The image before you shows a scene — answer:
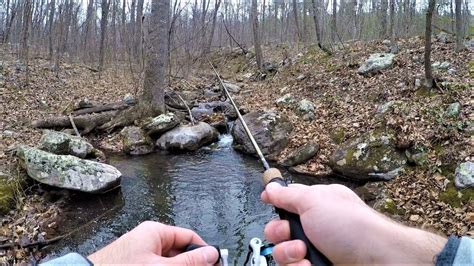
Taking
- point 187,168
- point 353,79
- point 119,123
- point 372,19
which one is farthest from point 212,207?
point 372,19

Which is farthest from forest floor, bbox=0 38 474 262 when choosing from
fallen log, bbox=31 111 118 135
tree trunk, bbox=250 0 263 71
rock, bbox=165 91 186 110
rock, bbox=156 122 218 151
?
tree trunk, bbox=250 0 263 71

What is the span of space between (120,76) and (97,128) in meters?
8.47

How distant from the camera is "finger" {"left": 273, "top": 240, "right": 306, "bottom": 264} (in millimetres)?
1379

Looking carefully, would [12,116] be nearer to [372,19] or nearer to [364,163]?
[364,163]

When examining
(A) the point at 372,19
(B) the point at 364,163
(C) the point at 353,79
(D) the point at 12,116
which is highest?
(A) the point at 372,19

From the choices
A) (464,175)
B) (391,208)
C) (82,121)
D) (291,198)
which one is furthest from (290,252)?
(82,121)

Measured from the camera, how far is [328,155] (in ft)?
25.2

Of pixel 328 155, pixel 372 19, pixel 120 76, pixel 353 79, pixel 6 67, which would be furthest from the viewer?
pixel 372 19

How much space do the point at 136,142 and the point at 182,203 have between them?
3293 mm

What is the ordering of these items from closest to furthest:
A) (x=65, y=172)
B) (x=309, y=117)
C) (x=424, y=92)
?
(x=65, y=172) → (x=424, y=92) → (x=309, y=117)

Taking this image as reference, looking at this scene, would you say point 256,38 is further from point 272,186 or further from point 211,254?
point 211,254

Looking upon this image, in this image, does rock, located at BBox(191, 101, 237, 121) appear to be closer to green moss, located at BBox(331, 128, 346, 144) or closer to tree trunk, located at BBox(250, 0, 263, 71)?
green moss, located at BBox(331, 128, 346, 144)

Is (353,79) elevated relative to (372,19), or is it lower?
lower

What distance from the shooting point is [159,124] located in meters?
9.42
